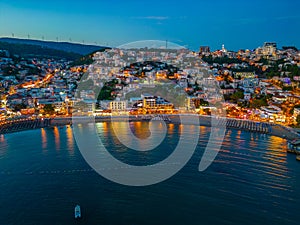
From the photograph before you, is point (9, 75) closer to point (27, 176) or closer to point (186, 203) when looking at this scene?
point (27, 176)

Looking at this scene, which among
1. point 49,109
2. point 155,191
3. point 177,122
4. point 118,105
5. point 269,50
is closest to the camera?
point 155,191

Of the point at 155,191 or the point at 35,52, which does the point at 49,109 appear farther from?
the point at 35,52

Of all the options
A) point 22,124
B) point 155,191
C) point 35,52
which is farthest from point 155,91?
point 35,52

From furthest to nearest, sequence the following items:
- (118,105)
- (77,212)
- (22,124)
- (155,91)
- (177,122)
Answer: (155,91), (118,105), (177,122), (22,124), (77,212)

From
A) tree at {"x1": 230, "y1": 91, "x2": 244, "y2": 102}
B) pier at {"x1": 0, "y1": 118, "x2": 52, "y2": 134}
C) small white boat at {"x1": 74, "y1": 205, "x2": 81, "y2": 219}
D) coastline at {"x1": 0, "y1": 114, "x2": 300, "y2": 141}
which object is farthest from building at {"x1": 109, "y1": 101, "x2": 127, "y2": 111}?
small white boat at {"x1": 74, "y1": 205, "x2": 81, "y2": 219}

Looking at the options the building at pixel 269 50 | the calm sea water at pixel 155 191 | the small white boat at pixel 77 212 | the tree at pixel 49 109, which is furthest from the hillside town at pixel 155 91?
the small white boat at pixel 77 212

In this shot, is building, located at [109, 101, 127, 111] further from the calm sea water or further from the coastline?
the calm sea water

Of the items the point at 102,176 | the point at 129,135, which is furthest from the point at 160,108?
the point at 102,176
